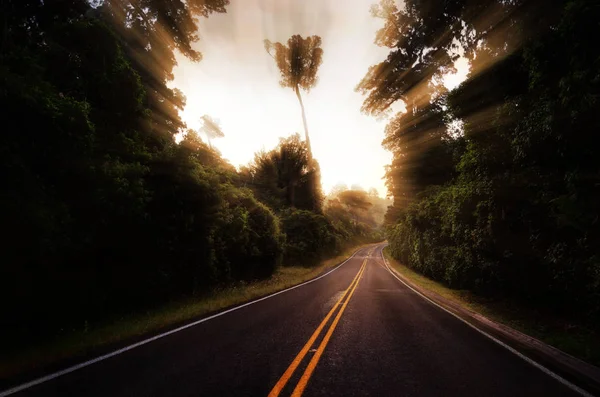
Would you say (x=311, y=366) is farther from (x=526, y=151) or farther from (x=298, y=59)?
(x=298, y=59)

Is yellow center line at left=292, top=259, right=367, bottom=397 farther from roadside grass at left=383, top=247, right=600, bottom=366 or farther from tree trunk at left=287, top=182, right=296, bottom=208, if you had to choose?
tree trunk at left=287, top=182, right=296, bottom=208

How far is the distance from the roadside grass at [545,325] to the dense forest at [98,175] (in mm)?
9673

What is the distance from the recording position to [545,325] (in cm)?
721

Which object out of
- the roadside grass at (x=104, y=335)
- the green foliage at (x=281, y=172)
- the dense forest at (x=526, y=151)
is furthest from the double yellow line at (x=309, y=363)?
the green foliage at (x=281, y=172)

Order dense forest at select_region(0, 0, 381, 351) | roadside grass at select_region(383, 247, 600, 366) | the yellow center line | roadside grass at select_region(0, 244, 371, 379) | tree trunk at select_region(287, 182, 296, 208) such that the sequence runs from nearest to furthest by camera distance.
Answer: the yellow center line, roadside grass at select_region(0, 244, 371, 379), dense forest at select_region(0, 0, 381, 351), roadside grass at select_region(383, 247, 600, 366), tree trunk at select_region(287, 182, 296, 208)

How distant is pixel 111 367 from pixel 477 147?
11.1 m

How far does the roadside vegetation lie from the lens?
4.76 meters

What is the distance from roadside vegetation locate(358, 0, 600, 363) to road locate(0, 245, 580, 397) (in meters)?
1.96

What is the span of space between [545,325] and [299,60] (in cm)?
3715

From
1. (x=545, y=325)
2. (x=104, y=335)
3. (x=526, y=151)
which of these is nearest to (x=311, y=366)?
(x=104, y=335)

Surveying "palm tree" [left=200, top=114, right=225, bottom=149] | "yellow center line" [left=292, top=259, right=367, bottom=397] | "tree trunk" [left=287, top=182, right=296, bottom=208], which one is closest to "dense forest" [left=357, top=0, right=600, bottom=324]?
"yellow center line" [left=292, top=259, right=367, bottom=397]

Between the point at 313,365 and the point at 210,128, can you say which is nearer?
the point at 313,365

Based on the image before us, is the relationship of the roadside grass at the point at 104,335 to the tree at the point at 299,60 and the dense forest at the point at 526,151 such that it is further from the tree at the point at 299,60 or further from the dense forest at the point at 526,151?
the tree at the point at 299,60

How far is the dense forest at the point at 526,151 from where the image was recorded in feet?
15.5
